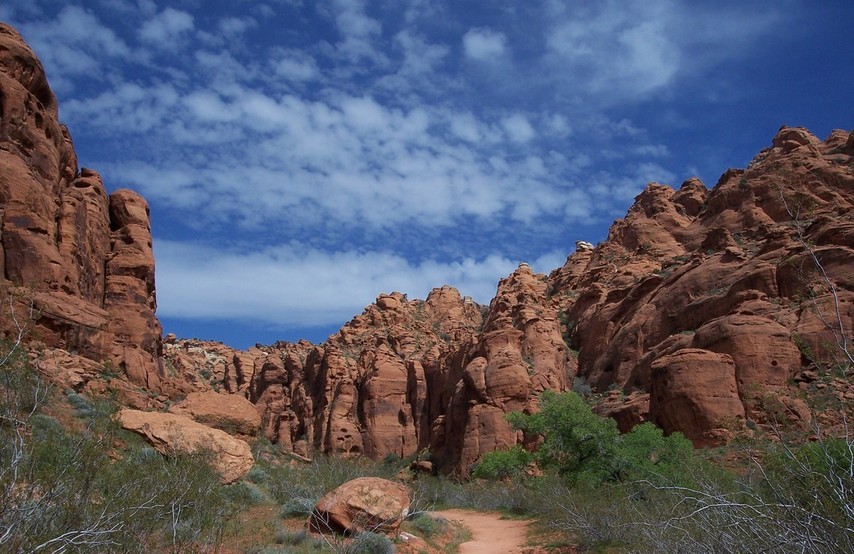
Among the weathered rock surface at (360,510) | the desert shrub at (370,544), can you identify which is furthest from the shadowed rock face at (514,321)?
the weathered rock surface at (360,510)

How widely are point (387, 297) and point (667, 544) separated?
2776 inches

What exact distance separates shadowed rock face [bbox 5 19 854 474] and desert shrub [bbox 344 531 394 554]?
23.8 ft

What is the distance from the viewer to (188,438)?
16.2m

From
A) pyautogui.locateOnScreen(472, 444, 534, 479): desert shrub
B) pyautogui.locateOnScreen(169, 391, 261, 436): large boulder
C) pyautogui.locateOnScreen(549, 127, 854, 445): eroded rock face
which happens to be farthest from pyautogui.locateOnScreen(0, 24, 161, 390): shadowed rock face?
pyautogui.locateOnScreen(549, 127, 854, 445): eroded rock face

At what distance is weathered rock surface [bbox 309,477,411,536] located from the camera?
13.5m

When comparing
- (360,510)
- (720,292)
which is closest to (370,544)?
(360,510)

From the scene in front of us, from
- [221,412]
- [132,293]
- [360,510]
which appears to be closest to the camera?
[360,510]

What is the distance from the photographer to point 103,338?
25234 mm

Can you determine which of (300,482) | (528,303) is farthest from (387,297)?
(300,482)

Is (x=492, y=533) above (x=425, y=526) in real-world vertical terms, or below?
below

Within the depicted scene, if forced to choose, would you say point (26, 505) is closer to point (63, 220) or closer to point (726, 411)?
point (63, 220)

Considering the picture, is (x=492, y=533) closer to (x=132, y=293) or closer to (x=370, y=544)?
(x=370, y=544)

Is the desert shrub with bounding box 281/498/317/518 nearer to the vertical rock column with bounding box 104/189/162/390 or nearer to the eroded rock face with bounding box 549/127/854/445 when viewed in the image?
the eroded rock face with bounding box 549/127/854/445

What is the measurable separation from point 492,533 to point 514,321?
106 ft
